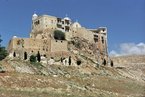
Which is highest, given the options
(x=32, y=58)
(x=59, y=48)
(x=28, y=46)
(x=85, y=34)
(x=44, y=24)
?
(x=44, y=24)

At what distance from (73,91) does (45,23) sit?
4393cm

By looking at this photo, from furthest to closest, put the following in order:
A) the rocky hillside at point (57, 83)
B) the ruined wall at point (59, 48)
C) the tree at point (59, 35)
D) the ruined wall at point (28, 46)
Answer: the tree at point (59, 35)
the ruined wall at point (59, 48)
the ruined wall at point (28, 46)
the rocky hillside at point (57, 83)

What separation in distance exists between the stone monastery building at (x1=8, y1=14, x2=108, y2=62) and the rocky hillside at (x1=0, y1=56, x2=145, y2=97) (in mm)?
7943

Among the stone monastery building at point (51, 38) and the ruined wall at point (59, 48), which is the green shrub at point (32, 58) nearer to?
the stone monastery building at point (51, 38)

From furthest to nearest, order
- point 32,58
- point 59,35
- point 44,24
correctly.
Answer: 1. point 44,24
2. point 59,35
3. point 32,58

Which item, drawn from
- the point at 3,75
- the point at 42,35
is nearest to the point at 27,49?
the point at 42,35

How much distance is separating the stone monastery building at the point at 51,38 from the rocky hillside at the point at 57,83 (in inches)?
313

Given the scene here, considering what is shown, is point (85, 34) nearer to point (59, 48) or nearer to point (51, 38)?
point (51, 38)

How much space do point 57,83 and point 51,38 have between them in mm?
35134

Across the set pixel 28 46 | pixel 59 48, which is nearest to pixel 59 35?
pixel 59 48

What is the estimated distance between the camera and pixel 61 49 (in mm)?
78062

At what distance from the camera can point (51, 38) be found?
8112cm

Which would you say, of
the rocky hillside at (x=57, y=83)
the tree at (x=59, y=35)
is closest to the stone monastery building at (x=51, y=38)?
the tree at (x=59, y=35)

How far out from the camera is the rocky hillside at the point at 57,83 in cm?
3984
